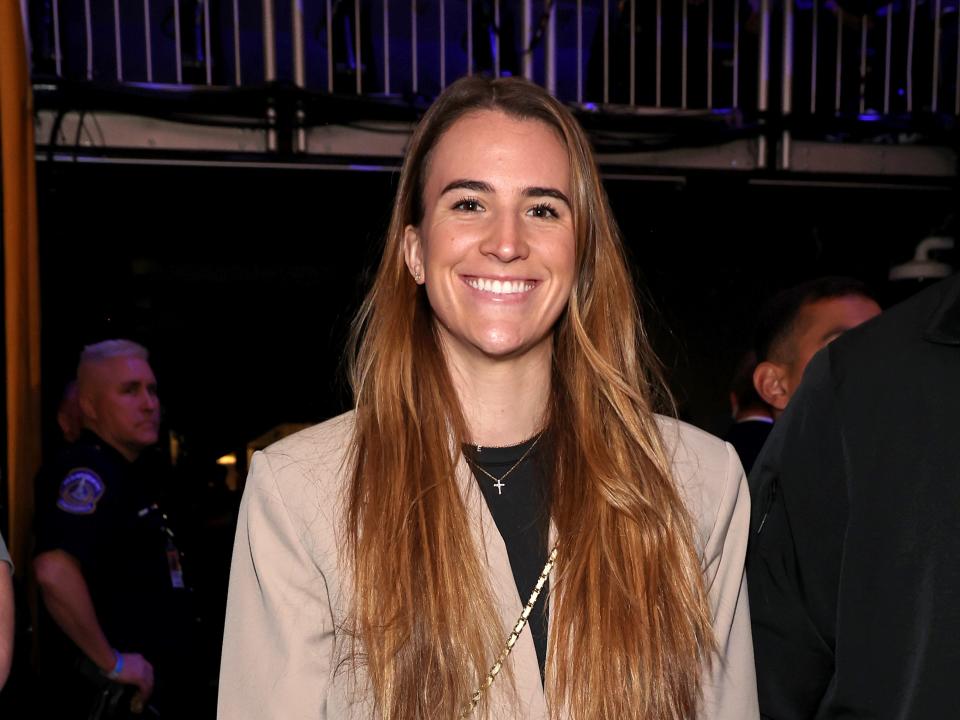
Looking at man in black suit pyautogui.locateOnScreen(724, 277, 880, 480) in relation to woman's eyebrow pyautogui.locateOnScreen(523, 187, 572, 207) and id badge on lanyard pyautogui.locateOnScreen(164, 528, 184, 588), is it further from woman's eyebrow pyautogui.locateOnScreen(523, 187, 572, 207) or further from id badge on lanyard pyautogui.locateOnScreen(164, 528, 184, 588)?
id badge on lanyard pyautogui.locateOnScreen(164, 528, 184, 588)

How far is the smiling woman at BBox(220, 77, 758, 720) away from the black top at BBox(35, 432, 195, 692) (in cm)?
183

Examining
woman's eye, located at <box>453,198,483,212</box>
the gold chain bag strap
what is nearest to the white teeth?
woman's eye, located at <box>453,198,483,212</box>

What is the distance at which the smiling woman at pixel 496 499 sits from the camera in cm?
134

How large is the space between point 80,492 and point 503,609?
215 centimetres

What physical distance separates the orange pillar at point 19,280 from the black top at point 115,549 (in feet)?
0.68

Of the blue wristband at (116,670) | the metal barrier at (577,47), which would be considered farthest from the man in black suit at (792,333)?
the metal barrier at (577,47)

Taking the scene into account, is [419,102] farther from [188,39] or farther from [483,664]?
[483,664]

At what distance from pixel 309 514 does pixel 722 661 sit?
0.67 m

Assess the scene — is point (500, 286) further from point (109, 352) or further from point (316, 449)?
point (109, 352)

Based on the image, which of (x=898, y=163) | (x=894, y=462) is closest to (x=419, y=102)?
(x=898, y=163)

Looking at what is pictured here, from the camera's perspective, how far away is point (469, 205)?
1480 millimetres

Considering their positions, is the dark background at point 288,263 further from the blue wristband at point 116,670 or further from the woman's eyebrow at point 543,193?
the woman's eyebrow at point 543,193

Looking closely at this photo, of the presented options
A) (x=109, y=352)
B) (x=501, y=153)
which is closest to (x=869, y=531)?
(x=501, y=153)

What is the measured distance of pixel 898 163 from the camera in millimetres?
4707
